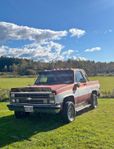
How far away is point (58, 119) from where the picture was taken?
11.4 meters

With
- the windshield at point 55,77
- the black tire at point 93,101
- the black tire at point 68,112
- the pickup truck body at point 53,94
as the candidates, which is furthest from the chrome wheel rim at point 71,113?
the black tire at point 93,101

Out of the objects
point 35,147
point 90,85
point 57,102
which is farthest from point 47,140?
point 90,85

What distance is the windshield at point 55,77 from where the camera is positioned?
39.1 feet

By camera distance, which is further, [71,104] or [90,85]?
[90,85]

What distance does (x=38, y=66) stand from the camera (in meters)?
114

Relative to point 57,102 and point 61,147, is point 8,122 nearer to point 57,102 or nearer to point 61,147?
point 57,102

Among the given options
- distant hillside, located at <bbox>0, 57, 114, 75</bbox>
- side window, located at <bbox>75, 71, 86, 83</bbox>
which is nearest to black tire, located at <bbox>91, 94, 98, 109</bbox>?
side window, located at <bbox>75, 71, 86, 83</bbox>

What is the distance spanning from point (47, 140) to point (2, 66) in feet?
377

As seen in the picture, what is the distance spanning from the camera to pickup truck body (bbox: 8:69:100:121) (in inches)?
395

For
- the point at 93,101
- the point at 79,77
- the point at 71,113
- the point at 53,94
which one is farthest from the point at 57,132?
the point at 93,101

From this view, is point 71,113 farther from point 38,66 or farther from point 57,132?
point 38,66

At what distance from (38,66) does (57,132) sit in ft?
345

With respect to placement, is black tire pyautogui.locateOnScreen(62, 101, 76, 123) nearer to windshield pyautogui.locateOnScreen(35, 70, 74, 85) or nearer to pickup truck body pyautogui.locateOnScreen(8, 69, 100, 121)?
pickup truck body pyautogui.locateOnScreen(8, 69, 100, 121)

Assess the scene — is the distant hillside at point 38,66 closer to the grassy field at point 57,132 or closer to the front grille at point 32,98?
the grassy field at point 57,132
